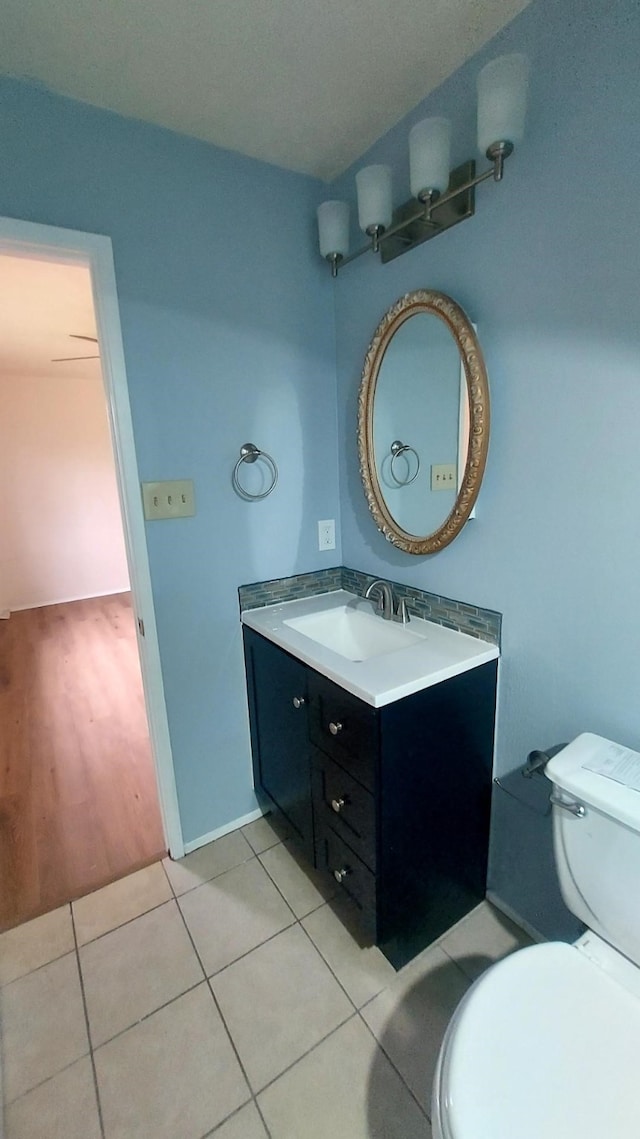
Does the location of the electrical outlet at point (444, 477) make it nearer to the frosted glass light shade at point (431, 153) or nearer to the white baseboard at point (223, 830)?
the frosted glass light shade at point (431, 153)

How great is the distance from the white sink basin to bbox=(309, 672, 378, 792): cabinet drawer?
0.27 meters

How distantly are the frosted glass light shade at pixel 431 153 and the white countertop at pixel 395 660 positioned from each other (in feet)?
3.67

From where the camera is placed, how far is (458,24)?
0.98 metres

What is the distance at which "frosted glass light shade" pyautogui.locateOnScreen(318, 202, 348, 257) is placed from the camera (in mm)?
1361

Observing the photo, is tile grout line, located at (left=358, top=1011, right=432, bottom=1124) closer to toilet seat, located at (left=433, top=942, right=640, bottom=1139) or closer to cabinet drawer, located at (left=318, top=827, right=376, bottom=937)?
cabinet drawer, located at (left=318, top=827, right=376, bottom=937)

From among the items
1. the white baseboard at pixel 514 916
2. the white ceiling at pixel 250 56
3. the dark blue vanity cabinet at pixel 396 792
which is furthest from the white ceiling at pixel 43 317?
the white baseboard at pixel 514 916

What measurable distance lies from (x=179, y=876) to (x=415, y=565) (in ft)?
4.38

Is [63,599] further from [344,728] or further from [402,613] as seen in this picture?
[344,728]

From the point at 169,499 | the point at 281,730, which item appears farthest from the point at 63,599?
the point at 281,730

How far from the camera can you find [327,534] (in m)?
1.74

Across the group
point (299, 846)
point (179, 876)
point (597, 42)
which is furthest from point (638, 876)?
point (597, 42)

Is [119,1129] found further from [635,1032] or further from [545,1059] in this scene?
[635,1032]

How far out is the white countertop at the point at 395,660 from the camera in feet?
3.39

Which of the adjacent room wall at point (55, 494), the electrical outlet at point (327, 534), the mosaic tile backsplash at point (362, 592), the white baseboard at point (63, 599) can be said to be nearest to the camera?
the mosaic tile backsplash at point (362, 592)
